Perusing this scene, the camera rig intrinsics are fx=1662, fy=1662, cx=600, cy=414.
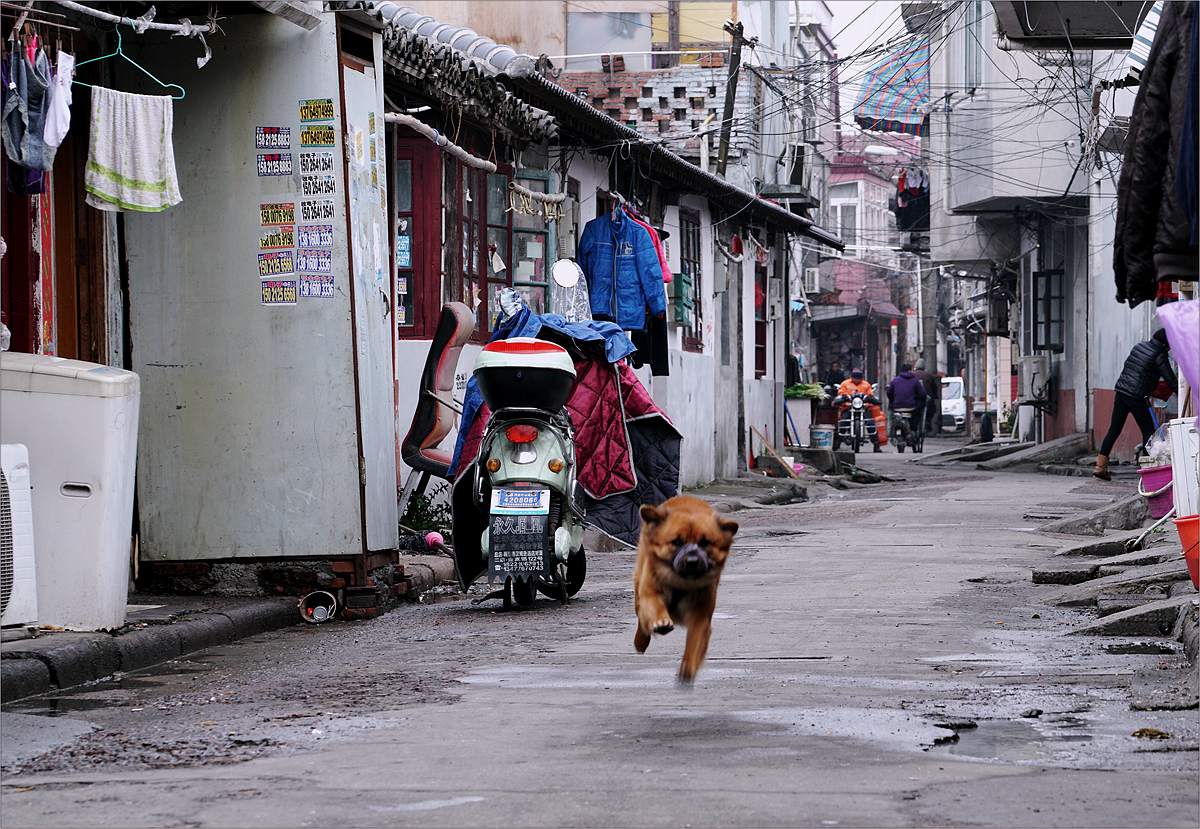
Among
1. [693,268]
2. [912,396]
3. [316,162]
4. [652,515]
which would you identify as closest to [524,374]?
[316,162]

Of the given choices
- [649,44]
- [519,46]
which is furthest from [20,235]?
[649,44]

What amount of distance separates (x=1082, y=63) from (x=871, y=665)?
1933cm

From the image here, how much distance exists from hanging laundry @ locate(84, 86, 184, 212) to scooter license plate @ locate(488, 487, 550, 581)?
105 inches

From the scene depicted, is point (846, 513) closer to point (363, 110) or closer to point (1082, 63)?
point (1082, 63)

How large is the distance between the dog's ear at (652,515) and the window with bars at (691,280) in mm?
16232

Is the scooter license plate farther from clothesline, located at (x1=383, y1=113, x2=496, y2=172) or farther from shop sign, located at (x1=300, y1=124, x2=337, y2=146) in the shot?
clothesline, located at (x1=383, y1=113, x2=496, y2=172)

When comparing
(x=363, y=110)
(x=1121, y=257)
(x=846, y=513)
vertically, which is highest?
(x=363, y=110)

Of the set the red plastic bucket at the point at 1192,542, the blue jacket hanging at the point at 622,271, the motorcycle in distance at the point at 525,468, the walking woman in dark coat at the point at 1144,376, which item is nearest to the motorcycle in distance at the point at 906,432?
the blue jacket hanging at the point at 622,271

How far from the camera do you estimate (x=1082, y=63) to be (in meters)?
24.9

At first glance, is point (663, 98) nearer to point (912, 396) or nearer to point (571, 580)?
point (912, 396)

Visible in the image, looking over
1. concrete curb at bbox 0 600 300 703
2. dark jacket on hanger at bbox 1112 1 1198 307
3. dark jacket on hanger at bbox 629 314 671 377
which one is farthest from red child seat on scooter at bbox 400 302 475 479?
dark jacket on hanger at bbox 1112 1 1198 307

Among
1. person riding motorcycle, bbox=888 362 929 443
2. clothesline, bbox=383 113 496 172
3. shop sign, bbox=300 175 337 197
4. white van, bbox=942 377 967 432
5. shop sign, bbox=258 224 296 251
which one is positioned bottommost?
→ white van, bbox=942 377 967 432

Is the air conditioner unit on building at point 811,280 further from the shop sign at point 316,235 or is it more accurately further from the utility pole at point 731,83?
the shop sign at point 316,235

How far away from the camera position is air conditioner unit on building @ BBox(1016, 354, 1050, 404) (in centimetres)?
3381
